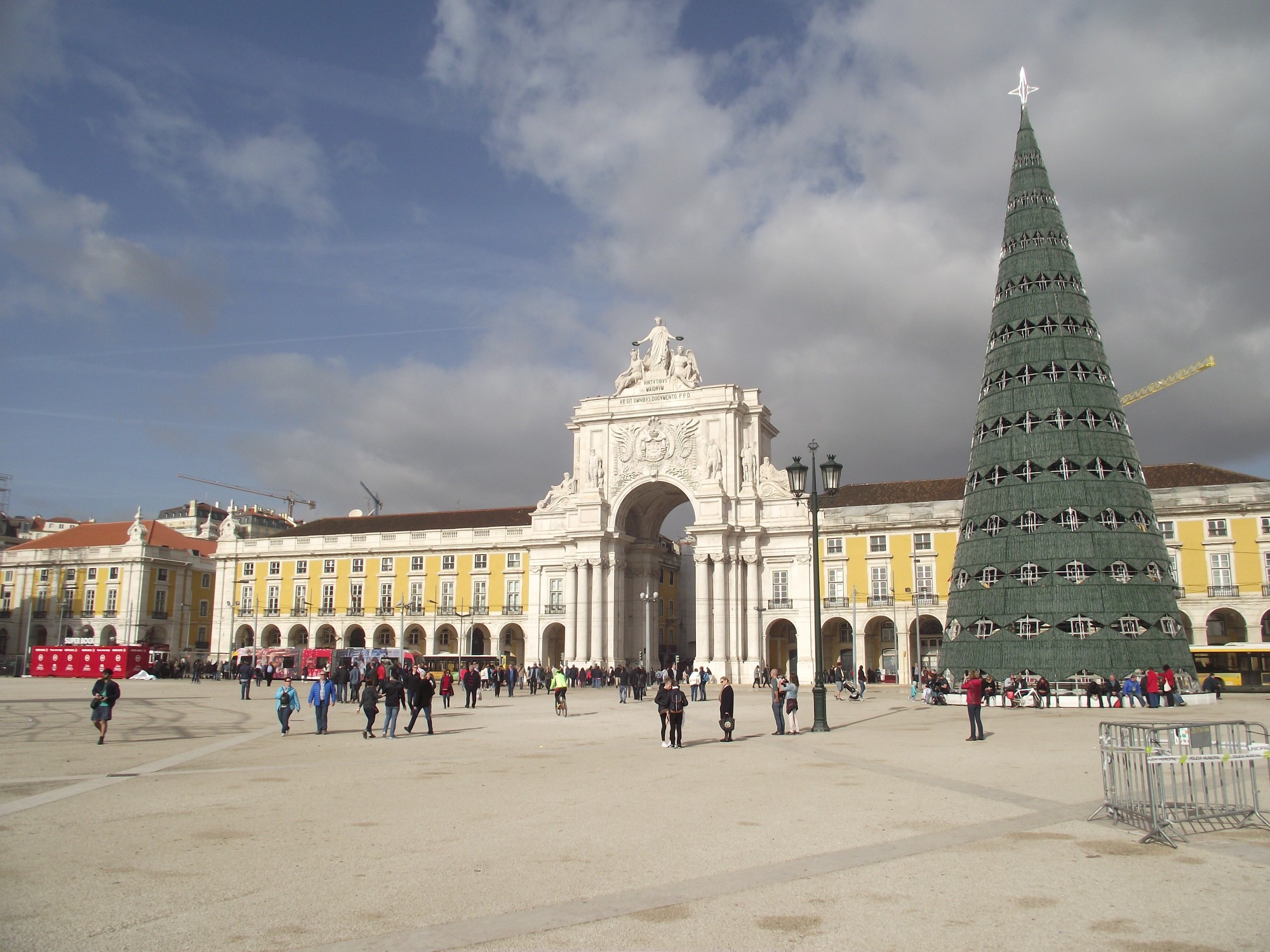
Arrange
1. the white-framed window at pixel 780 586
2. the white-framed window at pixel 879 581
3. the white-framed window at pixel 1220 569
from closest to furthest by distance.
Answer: the white-framed window at pixel 1220 569, the white-framed window at pixel 879 581, the white-framed window at pixel 780 586

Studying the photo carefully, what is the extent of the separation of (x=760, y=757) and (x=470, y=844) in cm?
953

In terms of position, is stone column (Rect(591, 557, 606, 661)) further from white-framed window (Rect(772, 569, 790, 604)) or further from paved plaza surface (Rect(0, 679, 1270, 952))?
paved plaza surface (Rect(0, 679, 1270, 952))

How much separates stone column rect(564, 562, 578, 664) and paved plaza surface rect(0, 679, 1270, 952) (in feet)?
150

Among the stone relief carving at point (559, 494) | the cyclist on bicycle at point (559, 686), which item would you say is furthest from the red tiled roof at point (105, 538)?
the cyclist on bicycle at point (559, 686)

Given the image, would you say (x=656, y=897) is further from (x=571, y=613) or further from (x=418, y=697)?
(x=571, y=613)

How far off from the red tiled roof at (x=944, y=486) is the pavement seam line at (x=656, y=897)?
4755cm

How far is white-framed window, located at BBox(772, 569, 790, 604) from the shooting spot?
2479 inches

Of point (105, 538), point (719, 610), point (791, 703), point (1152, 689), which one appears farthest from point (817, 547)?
point (105, 538)

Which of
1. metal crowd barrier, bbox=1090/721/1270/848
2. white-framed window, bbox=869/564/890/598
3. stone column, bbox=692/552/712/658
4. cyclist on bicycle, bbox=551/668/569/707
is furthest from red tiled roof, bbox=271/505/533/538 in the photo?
metal crowd barrier, bbox=1090/721/1270/848

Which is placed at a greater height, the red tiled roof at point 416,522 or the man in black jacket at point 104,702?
the red tiled roof at point 416,522

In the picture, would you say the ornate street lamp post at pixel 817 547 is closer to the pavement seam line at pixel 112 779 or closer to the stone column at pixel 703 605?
the pavement seam line at pixel 112 779

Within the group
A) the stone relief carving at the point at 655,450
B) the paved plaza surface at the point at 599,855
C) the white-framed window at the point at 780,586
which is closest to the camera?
the paved plaza surface at the point at 599,855

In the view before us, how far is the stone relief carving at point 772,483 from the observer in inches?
2505

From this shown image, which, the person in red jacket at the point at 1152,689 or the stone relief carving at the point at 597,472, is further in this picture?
the stone relief carving at the point at 597,472
